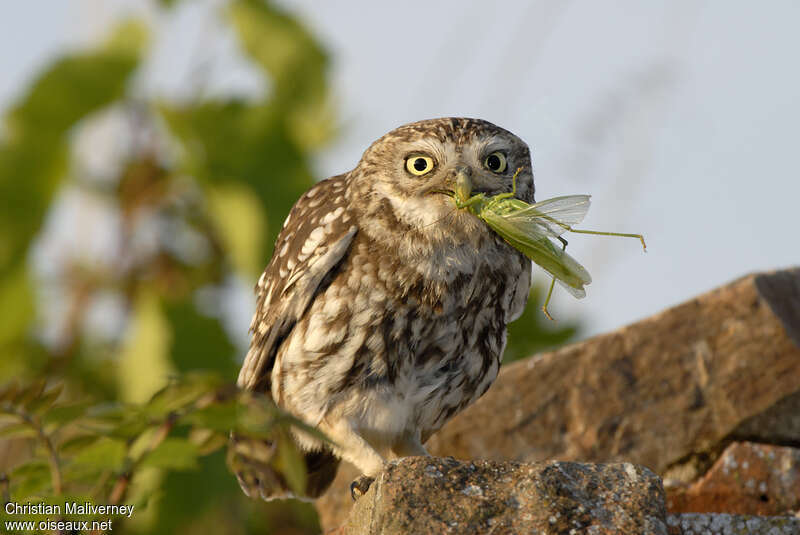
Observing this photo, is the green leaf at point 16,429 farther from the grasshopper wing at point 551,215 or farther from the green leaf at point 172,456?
the grasshopper wing at point 551,215

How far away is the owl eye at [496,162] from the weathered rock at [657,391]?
43.9 inches

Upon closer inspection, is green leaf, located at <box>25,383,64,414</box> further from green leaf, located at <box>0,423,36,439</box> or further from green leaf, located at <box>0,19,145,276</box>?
green leaf, located at <box>0,19,145,276</box>

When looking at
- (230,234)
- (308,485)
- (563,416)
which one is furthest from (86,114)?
(563,416)

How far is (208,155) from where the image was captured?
16.1ft

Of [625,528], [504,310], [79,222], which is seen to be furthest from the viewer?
[79,222]

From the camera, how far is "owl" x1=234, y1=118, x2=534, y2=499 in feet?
9.51

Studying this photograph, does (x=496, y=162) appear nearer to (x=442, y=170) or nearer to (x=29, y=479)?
(x=442, y=170)

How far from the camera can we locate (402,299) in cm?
289

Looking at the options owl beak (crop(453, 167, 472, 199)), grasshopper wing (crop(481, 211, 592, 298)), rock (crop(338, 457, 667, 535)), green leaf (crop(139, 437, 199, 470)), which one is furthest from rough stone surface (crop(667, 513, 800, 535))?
green leaf (crop(139, 437, 199, 470))

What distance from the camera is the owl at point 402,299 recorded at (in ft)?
9.51

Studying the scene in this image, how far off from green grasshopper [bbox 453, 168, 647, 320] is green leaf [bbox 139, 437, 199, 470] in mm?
1409

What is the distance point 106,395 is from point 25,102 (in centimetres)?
166

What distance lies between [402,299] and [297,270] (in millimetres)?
431

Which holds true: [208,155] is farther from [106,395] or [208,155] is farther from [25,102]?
[106,395]
